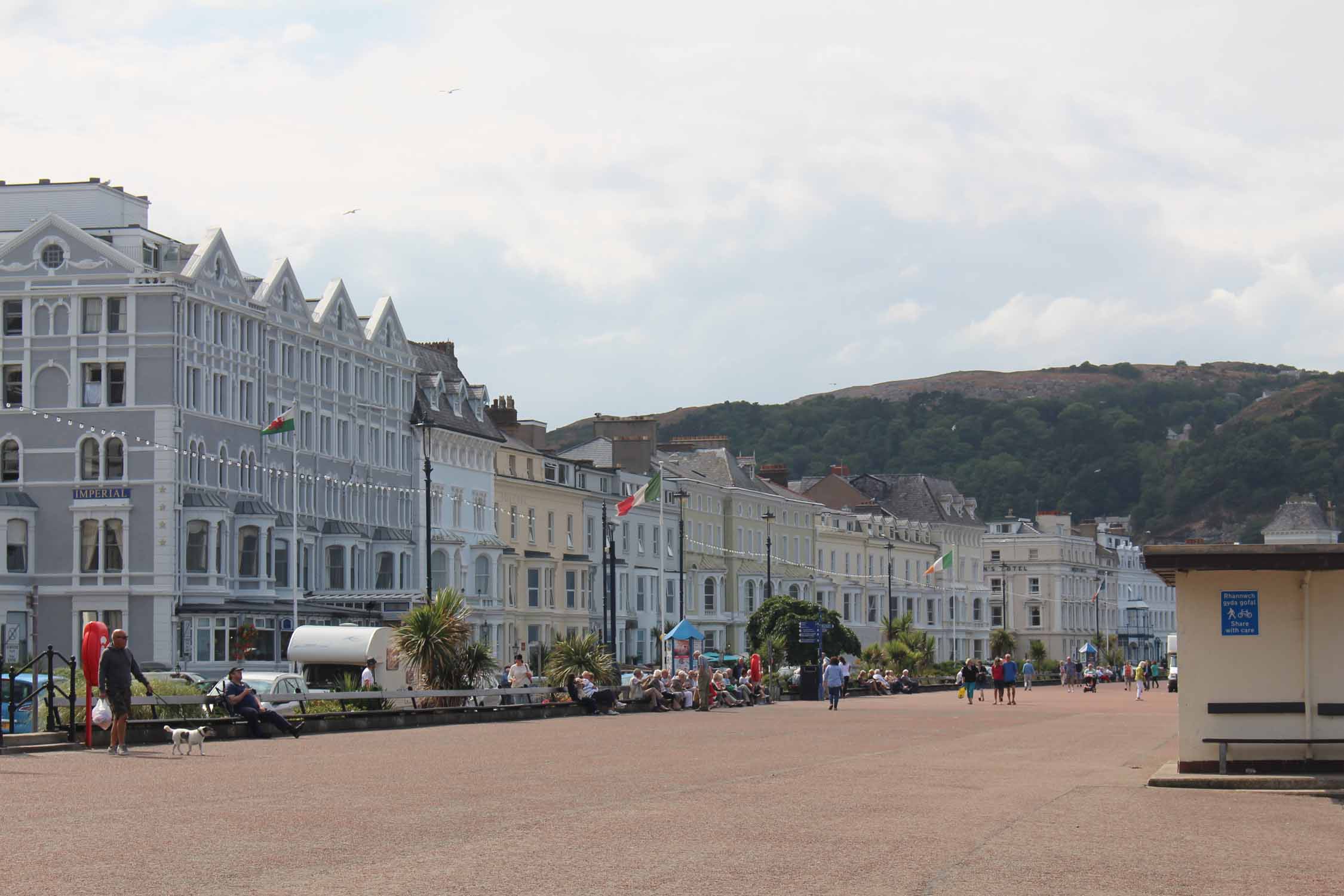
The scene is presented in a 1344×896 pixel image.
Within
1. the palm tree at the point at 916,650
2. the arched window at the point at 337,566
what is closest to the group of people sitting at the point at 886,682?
the palm tree at the point at 916,650

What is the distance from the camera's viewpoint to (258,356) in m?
66.1

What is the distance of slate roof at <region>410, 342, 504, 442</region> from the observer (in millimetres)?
78625

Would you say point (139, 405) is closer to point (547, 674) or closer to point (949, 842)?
point (547, 674)

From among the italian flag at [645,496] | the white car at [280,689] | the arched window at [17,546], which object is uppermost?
the italian flag at [645,496]

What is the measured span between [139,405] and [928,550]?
8267 centimetres

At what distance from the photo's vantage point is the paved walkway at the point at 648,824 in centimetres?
1266

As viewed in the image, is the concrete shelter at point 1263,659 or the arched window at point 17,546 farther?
the arched window at point 17,546

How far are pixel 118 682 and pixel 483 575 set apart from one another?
53313 millimetres

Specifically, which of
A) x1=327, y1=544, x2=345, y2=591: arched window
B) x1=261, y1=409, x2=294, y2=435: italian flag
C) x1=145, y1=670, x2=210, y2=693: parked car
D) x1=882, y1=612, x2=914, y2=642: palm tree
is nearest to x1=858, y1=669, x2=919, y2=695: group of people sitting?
x1=882, y1=612, x2=914, y2=642: palm tree

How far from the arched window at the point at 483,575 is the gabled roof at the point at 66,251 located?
22226mm

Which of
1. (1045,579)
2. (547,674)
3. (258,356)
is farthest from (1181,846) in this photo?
(1045,579)

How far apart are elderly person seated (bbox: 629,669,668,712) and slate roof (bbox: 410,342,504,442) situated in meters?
29.8

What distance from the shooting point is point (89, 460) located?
201ft

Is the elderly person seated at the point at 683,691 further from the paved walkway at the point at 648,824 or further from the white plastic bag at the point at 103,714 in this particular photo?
the white plastic bag at the point at 103,714
